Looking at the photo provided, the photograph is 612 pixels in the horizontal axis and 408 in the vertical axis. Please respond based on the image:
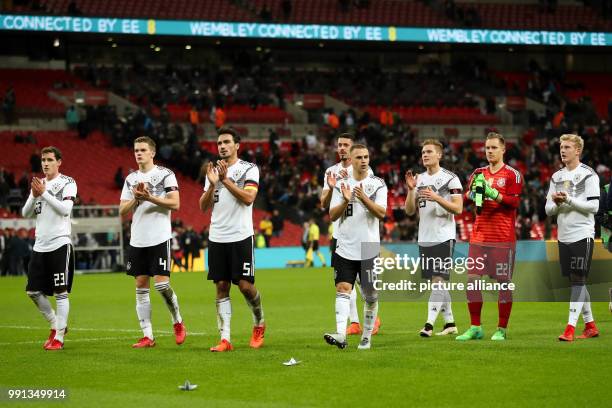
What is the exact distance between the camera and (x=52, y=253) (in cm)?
1304

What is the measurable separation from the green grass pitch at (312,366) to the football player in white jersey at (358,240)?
1.20 feet

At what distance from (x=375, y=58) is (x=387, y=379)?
163ft

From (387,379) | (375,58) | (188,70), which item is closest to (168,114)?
(188,70)

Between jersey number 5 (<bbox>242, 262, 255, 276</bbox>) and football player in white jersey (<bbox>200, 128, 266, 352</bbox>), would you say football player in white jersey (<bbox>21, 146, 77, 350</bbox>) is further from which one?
jersey number 5 (<bbox>242, 262, 255, 276</bbox>)

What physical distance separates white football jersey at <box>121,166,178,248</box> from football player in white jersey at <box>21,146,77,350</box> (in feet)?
2.68

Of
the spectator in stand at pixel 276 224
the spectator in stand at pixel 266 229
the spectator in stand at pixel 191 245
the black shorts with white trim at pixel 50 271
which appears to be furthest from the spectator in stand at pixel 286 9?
the black shorts with white trim at pixel 50 271

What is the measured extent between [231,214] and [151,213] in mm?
1146

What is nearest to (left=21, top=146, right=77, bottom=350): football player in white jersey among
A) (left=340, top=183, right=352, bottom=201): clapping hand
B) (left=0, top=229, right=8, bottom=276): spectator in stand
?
(left=340, top=183, right=352, bottom=201): clapping hand

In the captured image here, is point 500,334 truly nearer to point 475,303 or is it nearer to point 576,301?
point 475,303

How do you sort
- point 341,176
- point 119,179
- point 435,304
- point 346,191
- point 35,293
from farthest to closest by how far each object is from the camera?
point 119,179
point 435,304
point 35,293
point 341,176
point 346,191

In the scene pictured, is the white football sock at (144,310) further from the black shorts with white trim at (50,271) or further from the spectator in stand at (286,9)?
the spectator in stand at (286,9)

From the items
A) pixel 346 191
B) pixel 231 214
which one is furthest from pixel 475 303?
pixel 231 214

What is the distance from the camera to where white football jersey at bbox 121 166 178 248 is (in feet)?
42.1

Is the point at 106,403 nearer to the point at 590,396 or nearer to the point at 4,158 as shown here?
the point at 590,396
